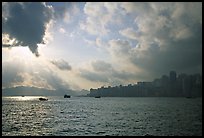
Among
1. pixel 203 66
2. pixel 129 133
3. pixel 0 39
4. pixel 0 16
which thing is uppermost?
pixel 0 16

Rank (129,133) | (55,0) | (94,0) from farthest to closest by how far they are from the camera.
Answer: (129,133) < (94,0) < (55,0)

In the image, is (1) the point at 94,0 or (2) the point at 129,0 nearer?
(2) the point at 129,0

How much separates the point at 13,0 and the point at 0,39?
1.90 metres

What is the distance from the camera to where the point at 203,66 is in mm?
11516

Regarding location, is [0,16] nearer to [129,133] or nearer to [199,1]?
[199,1]

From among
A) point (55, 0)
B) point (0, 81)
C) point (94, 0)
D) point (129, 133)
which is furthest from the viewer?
point (129, 133)

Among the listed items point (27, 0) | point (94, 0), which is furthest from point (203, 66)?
point (27, 0)

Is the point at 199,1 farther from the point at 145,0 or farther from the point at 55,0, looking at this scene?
the point at 55,0

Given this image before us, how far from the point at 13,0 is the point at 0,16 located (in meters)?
0.99

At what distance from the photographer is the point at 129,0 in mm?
10367

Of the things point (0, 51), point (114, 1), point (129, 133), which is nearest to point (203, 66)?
point (114, 1)

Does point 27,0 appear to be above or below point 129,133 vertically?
above

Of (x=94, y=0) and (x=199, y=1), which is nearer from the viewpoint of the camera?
(x=199, y=1)

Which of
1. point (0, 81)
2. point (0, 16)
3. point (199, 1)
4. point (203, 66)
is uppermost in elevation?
point (199, 1)
